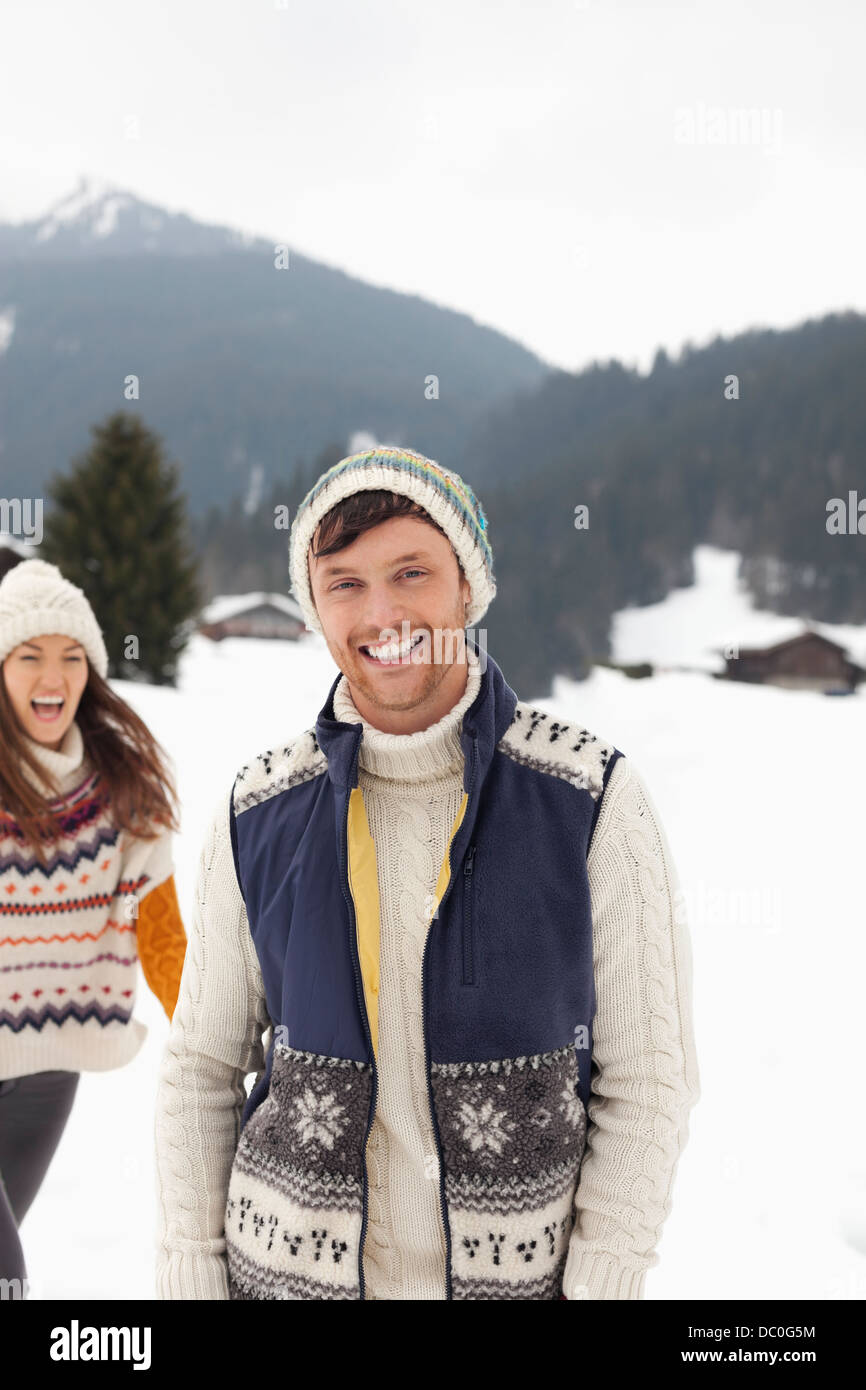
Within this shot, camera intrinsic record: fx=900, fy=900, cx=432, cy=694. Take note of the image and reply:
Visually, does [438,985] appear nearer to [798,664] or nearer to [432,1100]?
[432,1100]

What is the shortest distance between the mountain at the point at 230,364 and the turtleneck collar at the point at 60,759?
104 metres

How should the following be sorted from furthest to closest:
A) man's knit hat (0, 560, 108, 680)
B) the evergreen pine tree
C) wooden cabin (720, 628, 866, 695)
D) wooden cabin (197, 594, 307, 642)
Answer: wooden cabin (197, 594, 307, 642) → wooden cabin (720, 628, 866, 695) → the evergreen pine tree → man's knit hat (0, 560, 108, 680)

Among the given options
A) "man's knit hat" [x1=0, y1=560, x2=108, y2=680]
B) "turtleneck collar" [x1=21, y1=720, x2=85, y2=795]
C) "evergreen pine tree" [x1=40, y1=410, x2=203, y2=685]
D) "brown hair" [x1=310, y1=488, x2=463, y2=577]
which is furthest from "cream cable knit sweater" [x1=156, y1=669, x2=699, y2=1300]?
"evergreen pine tree" [x1=40, y1=410, x2=203, y2=685]

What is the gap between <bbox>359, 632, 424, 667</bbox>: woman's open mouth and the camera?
1.54 metres

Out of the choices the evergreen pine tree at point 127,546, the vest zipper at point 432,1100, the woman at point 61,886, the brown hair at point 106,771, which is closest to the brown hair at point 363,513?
the vest zipper at point 432,1100

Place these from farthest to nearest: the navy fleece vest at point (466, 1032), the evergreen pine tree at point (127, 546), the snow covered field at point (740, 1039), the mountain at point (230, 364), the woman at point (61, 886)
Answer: the mountain at point (230, 364)
the evergreen pine tree at point (127, 546)
the snow covered field at point (740, 1039)
the woman at point (61, 886)
the navy fleece vest at point (466, 1032)

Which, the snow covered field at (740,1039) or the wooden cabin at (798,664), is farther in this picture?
the wooden cabin at (798,664)

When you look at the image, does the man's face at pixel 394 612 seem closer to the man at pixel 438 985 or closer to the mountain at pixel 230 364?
the man at pixel 438 985

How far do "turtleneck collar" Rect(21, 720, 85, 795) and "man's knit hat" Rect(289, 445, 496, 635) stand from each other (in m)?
1.32

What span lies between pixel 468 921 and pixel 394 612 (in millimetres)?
536

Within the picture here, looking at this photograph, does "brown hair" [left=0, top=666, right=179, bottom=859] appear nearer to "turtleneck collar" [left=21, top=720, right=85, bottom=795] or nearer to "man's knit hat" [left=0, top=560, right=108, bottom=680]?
"turtleneck collar" [left=21, top=720, right=85, bottom=795]

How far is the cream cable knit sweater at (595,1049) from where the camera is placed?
1.50 meters

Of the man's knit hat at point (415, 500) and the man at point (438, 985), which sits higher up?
the man's knit hat at point (415, 500)

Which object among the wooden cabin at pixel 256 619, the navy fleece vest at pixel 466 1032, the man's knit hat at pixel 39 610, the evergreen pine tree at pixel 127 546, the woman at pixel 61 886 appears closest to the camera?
the navy fleece vest at pixel 466 1032
